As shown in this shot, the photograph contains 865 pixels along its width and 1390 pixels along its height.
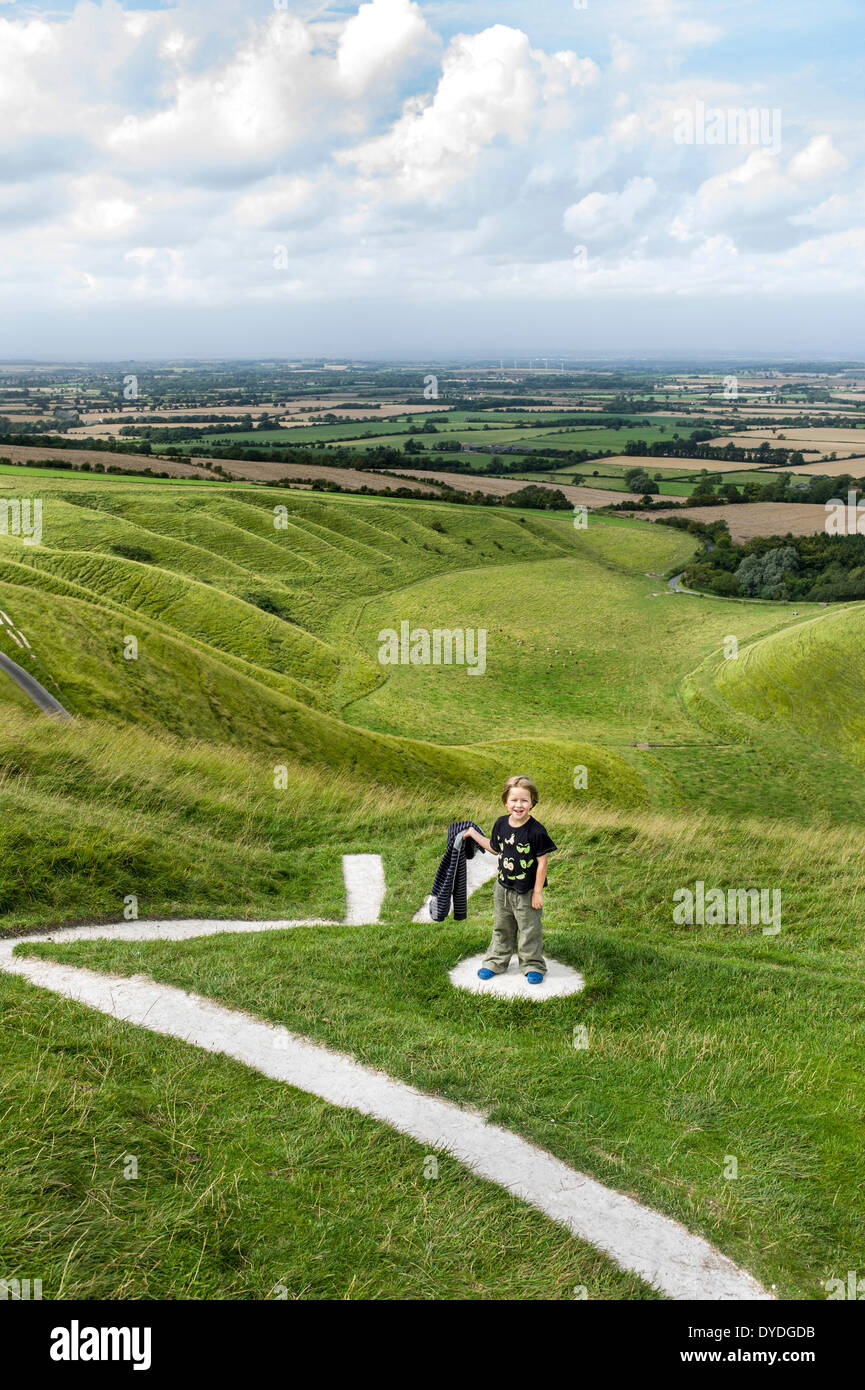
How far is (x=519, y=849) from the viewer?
11109 millimetres

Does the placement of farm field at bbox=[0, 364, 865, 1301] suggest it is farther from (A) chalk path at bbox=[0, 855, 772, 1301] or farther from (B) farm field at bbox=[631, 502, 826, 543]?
(B) farm field at bbox=[631, 502, 826, 543]

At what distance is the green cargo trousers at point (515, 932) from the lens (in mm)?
11383

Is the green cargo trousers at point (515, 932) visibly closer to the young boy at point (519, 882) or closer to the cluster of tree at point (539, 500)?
the young boy at point (519, 882)

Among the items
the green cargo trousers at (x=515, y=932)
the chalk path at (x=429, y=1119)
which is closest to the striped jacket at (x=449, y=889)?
the green cargo trousers at (x=515, y=932)

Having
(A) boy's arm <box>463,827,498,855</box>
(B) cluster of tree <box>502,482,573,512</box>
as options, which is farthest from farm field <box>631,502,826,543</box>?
(A) boy's arm <box>463,827,498,855</box>

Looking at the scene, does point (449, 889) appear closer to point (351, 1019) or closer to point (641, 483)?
point (351, 1019)

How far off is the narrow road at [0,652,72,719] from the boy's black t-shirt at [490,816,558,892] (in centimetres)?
1792

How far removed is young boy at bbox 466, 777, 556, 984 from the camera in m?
11.0

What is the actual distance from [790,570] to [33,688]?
325 feet

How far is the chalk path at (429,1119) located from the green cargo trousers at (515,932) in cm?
306

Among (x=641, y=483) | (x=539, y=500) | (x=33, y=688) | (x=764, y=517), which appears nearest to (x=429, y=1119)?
(x=33, y=688)
